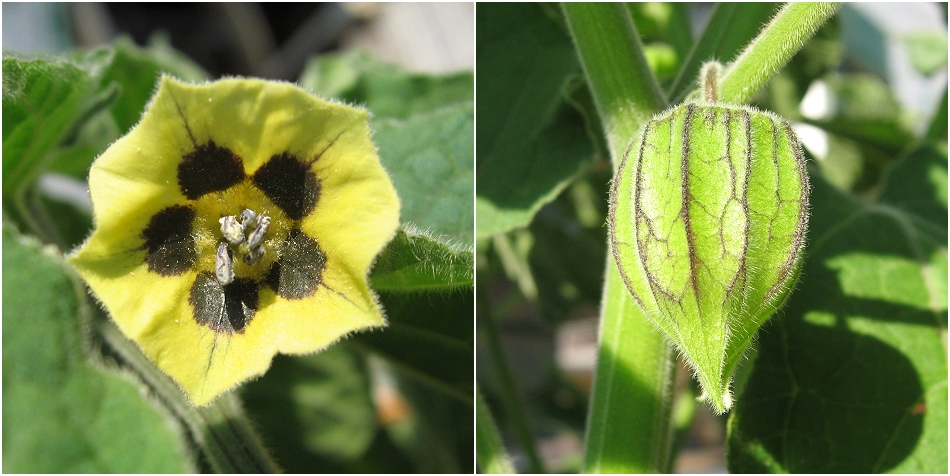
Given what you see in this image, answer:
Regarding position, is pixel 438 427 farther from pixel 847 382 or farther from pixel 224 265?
pixel 224 265

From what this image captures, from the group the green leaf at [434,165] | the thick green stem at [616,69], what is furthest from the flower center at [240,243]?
the thick green stem at [616,69]

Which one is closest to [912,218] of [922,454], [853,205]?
[853,205]

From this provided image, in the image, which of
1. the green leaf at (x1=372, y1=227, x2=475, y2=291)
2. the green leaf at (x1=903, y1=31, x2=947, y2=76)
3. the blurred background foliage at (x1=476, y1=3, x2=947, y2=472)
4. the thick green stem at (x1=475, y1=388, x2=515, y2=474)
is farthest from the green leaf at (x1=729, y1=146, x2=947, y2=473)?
the green leaf at (x1=903, y1=31, x2=947, y2=76)

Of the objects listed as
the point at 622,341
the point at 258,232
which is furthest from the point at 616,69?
the point at 258,232

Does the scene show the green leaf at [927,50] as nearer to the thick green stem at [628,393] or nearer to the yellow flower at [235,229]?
the thick green stem at [628,393]

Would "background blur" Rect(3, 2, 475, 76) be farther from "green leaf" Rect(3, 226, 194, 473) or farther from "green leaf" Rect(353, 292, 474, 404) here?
"green leaf" Rect(3, 226, 194, 473)
